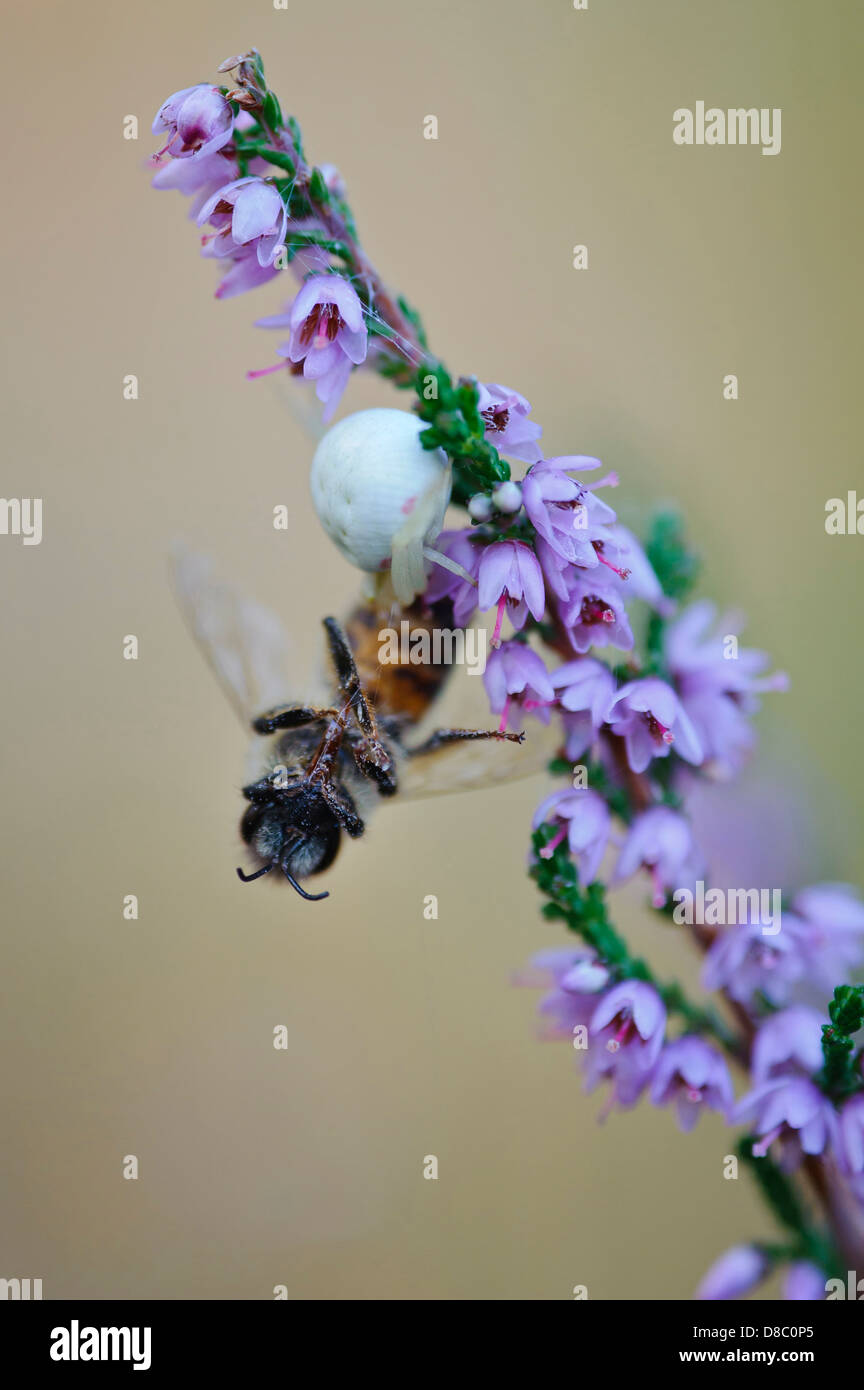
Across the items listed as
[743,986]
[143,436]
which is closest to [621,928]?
[743,986]

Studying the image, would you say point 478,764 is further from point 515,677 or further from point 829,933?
point 829,933

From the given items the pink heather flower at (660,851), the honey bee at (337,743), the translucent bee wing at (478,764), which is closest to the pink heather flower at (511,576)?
the honey bee at (337,743)

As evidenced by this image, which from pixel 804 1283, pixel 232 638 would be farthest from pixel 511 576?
pixel 804 1283

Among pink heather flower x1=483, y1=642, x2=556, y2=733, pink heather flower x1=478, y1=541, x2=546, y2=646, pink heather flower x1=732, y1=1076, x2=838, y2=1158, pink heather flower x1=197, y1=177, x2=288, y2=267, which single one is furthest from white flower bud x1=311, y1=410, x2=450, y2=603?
pink heather flower x1=732, y1=1076, x2=838, y2=1158

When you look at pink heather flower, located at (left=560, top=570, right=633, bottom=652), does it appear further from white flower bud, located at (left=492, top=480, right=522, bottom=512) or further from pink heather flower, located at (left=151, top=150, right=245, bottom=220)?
→ pink heather flower, located at (left=151, top=150, right=245, bottom=220)
